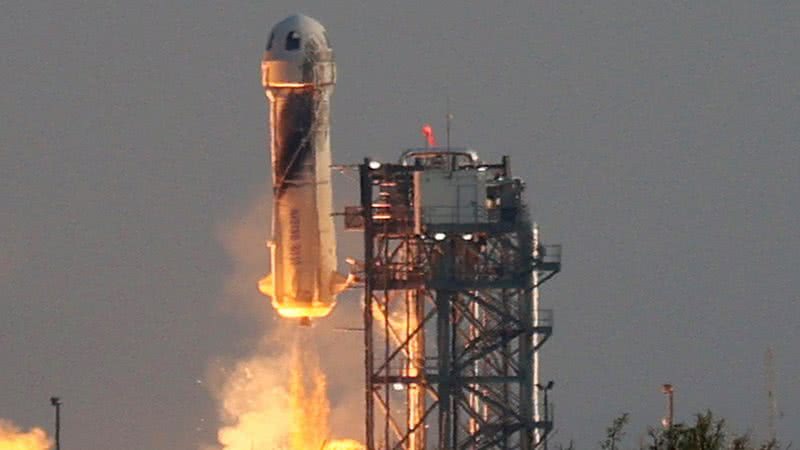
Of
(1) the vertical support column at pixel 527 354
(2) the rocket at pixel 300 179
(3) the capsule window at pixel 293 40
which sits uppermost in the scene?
(3) the capsule window at pixel 293 40

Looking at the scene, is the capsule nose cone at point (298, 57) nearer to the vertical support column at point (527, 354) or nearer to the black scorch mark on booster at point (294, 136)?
the black scorch mark on booster at point (294, 136)

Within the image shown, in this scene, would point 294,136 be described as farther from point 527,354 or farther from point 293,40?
point 527,354

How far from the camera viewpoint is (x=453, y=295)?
152625 mm

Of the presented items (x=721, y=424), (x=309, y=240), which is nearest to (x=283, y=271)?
(x=309, y=240)

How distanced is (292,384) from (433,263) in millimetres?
7800

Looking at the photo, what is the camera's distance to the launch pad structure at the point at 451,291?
15238 centimetres

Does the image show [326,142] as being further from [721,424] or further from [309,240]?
[721,424]

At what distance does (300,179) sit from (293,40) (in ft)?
16.7

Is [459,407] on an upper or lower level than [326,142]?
lower

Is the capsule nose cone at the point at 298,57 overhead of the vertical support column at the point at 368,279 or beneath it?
overhead

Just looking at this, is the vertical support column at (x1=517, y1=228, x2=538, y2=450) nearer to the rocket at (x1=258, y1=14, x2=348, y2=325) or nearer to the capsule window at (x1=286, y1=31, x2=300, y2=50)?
the rocket at (x1=258, y1=14, x2=348, y2=325)

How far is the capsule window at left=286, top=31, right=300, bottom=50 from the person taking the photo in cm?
15312

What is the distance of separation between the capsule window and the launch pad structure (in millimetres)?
5007

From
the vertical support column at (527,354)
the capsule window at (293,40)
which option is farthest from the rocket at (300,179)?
the vertical support column at (527,354)
